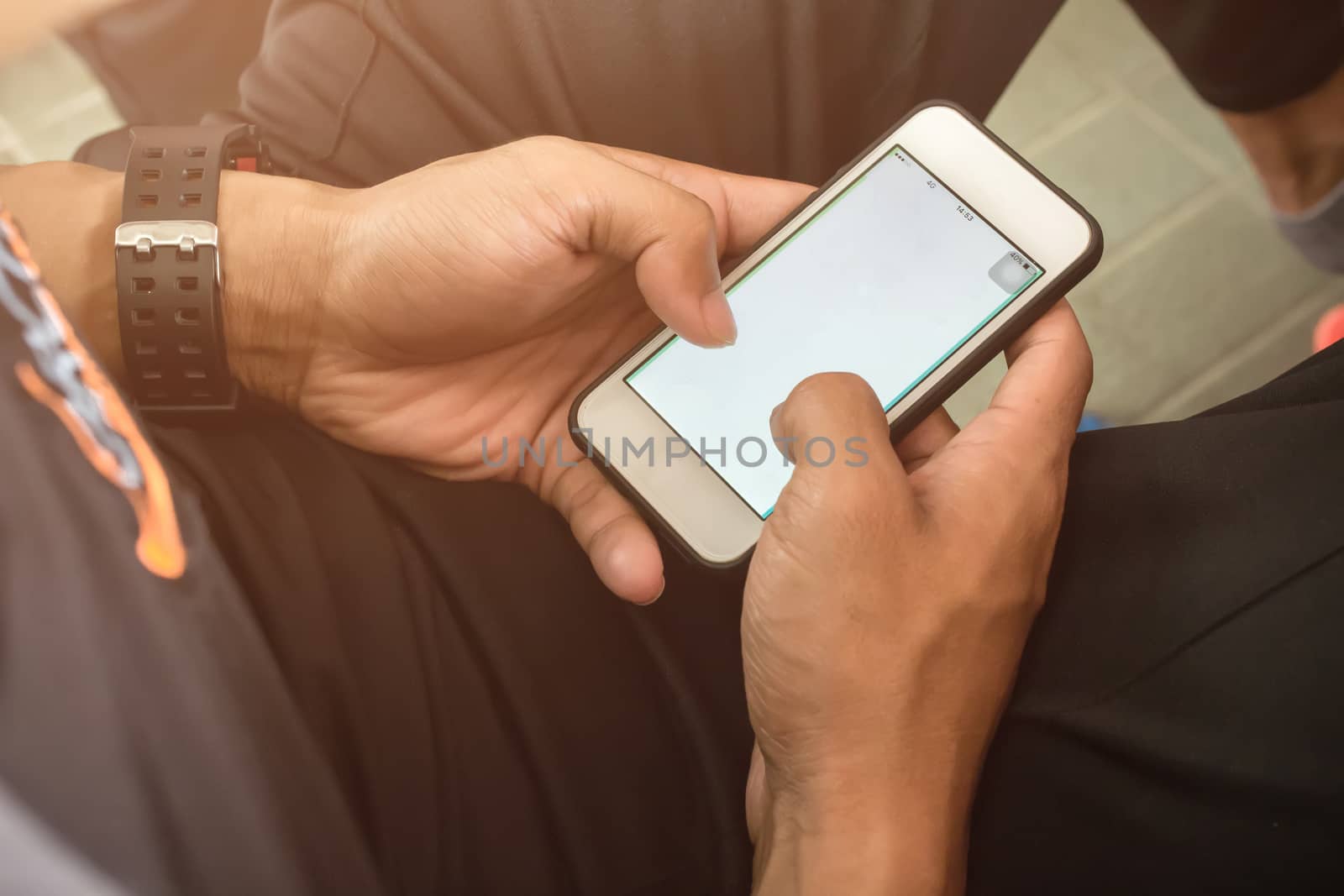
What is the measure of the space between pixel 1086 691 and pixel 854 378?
0.61ft

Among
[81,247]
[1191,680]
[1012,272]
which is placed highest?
[81,247]

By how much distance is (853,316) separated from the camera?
568 mm

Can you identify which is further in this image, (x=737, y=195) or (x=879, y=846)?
(x=737, y=195)

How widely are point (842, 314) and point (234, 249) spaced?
0.38 meters

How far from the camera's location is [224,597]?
0.41 m

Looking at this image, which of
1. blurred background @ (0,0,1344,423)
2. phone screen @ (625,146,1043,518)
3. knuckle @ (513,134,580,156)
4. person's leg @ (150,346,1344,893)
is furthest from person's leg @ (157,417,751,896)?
blurred background @ (0,0,1344,423)

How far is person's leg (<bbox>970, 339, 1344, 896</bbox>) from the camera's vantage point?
0.36 metres

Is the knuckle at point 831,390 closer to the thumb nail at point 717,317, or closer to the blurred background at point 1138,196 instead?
the thumb nail at point 717,317

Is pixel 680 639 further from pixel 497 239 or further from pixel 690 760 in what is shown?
pixel 497 239

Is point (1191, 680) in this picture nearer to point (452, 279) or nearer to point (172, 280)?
point (452, 279)

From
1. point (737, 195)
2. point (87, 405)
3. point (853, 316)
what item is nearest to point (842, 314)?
point (853, 316)

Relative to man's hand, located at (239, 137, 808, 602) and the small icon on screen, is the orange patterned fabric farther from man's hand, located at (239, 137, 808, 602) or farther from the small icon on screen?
the small icon on screen

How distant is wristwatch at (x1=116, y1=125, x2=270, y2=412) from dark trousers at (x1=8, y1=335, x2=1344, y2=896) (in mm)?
42

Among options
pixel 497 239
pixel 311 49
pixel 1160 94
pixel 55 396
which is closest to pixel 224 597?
pixel 55 396
